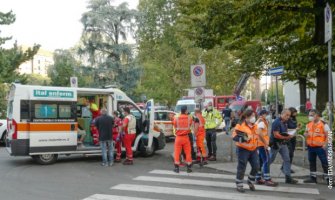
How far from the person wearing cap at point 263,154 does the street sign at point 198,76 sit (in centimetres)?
410

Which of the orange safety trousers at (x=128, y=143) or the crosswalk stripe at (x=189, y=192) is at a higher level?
the orange safety trousers at (x=128, y=143)

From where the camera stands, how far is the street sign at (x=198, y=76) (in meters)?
13.6

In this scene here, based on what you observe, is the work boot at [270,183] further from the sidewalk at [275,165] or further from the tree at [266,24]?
the tree at [266,24]

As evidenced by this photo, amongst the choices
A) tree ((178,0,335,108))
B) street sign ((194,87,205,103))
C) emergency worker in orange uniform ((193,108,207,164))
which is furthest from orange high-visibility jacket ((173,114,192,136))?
tree ((178,0,335,108))

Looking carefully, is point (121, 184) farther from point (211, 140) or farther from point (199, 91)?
point (199, 91)

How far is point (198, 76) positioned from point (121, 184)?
529 cm

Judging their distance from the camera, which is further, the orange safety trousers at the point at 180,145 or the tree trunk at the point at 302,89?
the tree trunk at the point at 302,89

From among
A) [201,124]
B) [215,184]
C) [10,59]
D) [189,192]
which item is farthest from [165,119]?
[10,59]

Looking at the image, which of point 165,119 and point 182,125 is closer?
point 182,125

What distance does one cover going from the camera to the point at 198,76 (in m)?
13.7

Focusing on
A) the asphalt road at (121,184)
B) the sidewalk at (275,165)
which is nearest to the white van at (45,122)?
the asphalt road at (121,184)

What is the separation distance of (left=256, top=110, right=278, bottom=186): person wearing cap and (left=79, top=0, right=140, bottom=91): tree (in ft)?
93.6

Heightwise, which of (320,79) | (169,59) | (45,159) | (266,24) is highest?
(169,59)

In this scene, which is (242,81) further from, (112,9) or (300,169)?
(300,169)
